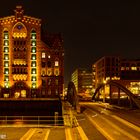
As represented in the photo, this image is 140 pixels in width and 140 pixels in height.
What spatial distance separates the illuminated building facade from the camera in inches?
5999

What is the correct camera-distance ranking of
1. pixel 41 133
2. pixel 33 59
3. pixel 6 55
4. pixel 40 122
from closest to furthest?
pixel 41 133, pixel 40 122, pixel 6 55, pixel 33 59

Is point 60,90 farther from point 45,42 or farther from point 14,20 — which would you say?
point 14,20

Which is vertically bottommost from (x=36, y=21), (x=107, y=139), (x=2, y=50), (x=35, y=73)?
(x=107, y=139)

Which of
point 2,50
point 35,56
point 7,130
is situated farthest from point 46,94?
point 7,130

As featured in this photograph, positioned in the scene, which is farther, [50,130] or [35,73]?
[35,73]

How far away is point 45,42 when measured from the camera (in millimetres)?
161625

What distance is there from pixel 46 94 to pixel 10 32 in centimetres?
3240

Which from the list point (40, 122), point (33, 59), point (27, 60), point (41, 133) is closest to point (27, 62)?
point (27, 60)

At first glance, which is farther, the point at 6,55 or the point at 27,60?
the point at 27,60

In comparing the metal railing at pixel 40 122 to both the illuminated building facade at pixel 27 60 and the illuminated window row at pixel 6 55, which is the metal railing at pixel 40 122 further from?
the illuminated window row at pixel 6 55

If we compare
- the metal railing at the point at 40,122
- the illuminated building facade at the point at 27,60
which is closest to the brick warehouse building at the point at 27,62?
the illuminated building facade at the point at 27,60

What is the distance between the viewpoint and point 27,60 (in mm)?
154625

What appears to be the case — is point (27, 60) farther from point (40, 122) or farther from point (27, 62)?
point (40, 122)

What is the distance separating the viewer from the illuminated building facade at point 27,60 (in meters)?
152
